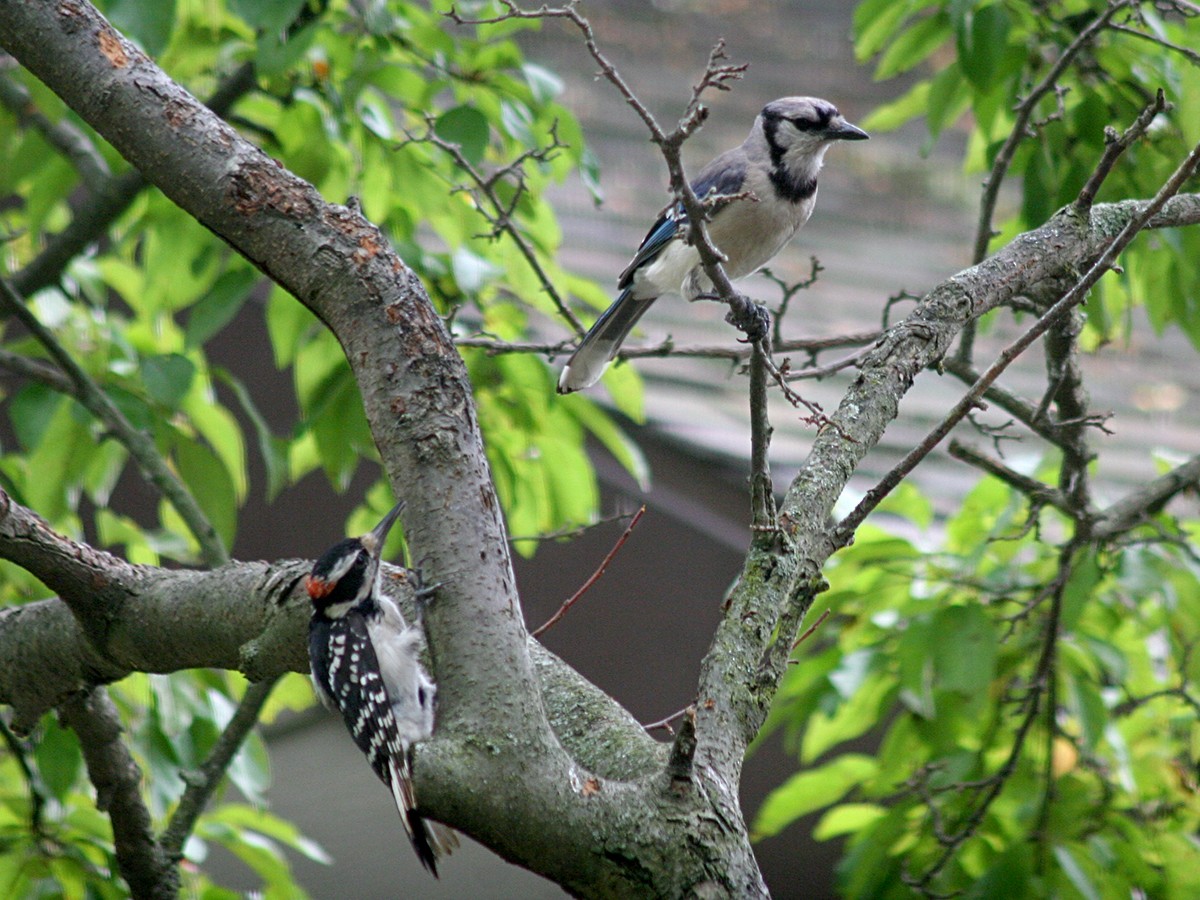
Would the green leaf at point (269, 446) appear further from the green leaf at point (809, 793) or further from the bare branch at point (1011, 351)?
the bare branch at point (1011, 351)

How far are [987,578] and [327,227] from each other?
1.92 meters

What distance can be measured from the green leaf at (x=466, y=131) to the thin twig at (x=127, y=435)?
1.01 m

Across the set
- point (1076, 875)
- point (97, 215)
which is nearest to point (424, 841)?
point (1076, 875)

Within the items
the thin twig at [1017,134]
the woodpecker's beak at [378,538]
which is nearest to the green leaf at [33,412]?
the woodpecker's beak at [378,538]

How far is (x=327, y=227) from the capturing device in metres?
2.02

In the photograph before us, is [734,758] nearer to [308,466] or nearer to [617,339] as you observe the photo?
[617,339]

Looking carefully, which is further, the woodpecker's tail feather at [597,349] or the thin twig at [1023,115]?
the woodpecker's tail feather at [597,349]

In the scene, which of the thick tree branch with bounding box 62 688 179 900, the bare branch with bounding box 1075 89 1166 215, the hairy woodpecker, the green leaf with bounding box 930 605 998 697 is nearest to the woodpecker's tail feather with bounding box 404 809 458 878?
the hairy woodpecker

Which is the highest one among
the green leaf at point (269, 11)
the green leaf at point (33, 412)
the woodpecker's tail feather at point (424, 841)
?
the green leaf at point (269, 11)

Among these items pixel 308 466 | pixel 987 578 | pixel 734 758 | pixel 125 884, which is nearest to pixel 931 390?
pixel 987 578

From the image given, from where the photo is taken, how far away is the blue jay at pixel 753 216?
3.38 m

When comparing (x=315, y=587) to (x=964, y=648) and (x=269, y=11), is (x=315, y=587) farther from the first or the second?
(x=964, y=648)

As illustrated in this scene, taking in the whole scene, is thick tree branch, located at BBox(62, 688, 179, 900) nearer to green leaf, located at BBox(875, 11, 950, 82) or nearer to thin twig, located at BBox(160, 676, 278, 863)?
thin twig, located at BBox(160, 676, 278, 863)

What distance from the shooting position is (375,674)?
281cm
